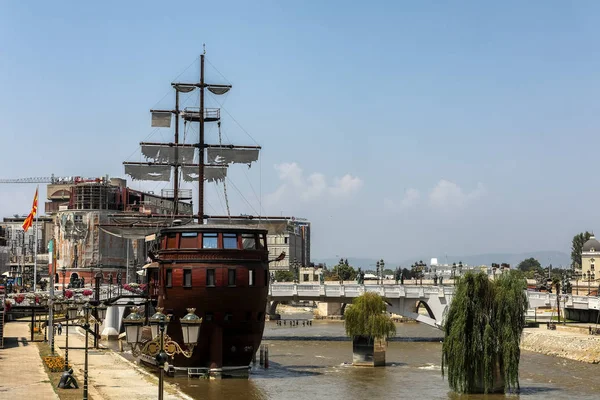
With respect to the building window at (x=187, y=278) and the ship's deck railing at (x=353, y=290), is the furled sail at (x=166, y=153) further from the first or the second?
the building window at (x=187, y=278)

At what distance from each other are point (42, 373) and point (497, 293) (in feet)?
75.9

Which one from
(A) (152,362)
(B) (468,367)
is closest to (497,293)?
(B) (468,367)

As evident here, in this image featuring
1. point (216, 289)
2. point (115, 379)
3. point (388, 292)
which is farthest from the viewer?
point (388, 292)

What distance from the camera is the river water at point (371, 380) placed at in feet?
161

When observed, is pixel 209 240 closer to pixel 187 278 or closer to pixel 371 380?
pixel 187 278

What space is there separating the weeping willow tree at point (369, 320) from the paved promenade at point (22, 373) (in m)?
20.0

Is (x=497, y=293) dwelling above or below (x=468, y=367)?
above

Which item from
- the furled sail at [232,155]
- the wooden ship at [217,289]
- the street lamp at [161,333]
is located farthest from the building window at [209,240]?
the furled sail at [232,155]

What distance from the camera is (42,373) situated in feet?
152

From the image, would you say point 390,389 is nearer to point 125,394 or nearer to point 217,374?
point 217,374

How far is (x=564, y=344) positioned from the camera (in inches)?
2972

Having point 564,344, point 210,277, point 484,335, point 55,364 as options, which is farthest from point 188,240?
point 564,344

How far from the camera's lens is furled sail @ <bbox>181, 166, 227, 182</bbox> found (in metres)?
85.9

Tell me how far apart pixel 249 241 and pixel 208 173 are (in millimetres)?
33664
